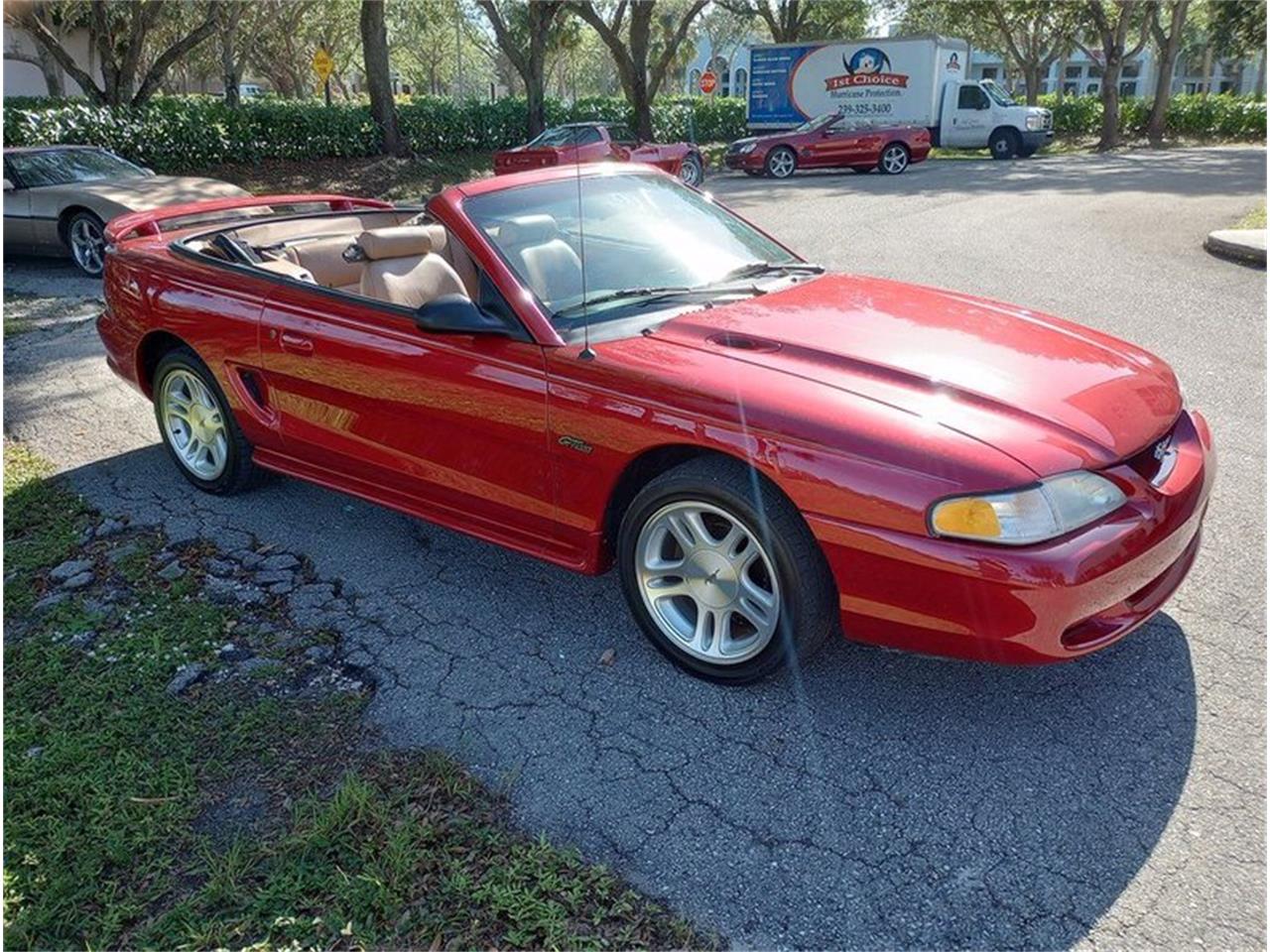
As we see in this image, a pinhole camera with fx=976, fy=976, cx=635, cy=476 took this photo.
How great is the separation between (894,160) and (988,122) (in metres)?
6.57

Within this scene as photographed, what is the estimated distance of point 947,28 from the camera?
146 ft

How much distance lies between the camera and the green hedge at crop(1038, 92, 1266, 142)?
108 ft

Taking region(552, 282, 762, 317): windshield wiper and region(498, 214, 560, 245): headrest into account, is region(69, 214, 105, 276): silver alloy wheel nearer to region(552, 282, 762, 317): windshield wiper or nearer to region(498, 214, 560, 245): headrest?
region(498, 214, 560, 245): headrest

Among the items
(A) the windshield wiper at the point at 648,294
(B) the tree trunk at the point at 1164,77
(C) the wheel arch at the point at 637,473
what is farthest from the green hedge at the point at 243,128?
(B) the tree trunk at the point at 1164,77

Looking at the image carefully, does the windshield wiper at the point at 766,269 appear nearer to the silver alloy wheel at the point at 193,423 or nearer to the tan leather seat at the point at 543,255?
the tan leather seat at the point at 543,255

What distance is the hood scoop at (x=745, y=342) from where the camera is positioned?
10.2ft

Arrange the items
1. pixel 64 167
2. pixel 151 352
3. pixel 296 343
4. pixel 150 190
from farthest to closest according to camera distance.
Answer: pixel 64 167, pixel 150 190, pixel 151 352, pixel 296 343

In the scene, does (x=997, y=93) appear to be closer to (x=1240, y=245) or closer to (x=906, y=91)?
(x=906, y=91)

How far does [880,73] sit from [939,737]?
27.7 metres

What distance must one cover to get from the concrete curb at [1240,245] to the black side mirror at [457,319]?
9.37 m

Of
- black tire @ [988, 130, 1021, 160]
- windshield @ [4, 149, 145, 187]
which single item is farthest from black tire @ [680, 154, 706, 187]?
black tire @ [988, 130, 1021, 160]

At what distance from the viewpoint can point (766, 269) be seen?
13.0 feet

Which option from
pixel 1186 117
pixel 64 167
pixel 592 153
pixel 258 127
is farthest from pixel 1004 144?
pixel 64 167

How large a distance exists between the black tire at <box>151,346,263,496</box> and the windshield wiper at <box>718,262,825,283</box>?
229cm
